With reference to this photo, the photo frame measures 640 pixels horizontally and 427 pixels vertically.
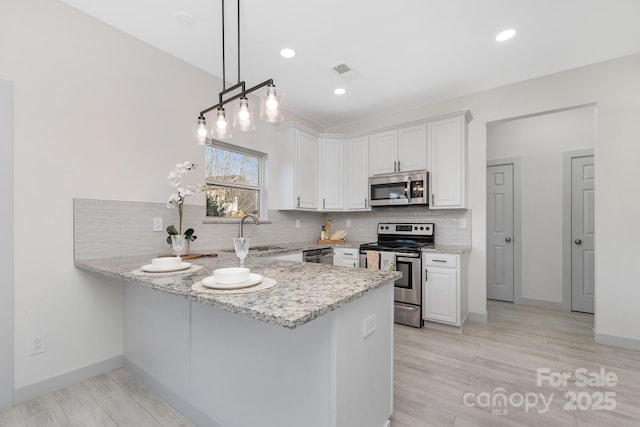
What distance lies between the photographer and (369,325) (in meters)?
1.38

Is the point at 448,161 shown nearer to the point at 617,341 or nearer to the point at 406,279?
the point at 406,279

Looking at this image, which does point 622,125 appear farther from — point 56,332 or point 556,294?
point 56,332

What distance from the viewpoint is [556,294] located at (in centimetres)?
382

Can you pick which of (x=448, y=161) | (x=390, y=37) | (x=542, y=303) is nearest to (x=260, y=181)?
(x=390, y=37)

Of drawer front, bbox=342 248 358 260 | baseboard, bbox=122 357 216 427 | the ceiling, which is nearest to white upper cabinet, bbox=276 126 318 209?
the ceiling

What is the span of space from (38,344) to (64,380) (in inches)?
12.7

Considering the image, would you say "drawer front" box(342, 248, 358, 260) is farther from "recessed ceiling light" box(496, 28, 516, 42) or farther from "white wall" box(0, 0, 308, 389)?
"recessed ceiling light" box(496, 28, 516, 42)

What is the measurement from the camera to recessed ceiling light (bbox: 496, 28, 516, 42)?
2.30 m

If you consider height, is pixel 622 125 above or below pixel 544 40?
below

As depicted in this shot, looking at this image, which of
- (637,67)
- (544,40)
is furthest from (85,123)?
(637,67)

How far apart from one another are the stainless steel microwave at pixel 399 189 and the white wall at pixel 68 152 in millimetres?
2511

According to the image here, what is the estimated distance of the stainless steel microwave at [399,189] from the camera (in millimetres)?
3453

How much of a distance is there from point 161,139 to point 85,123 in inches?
21.4

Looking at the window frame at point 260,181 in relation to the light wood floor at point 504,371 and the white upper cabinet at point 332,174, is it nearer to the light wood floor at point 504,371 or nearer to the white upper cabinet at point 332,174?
the white upper cabinet at point 332,174
